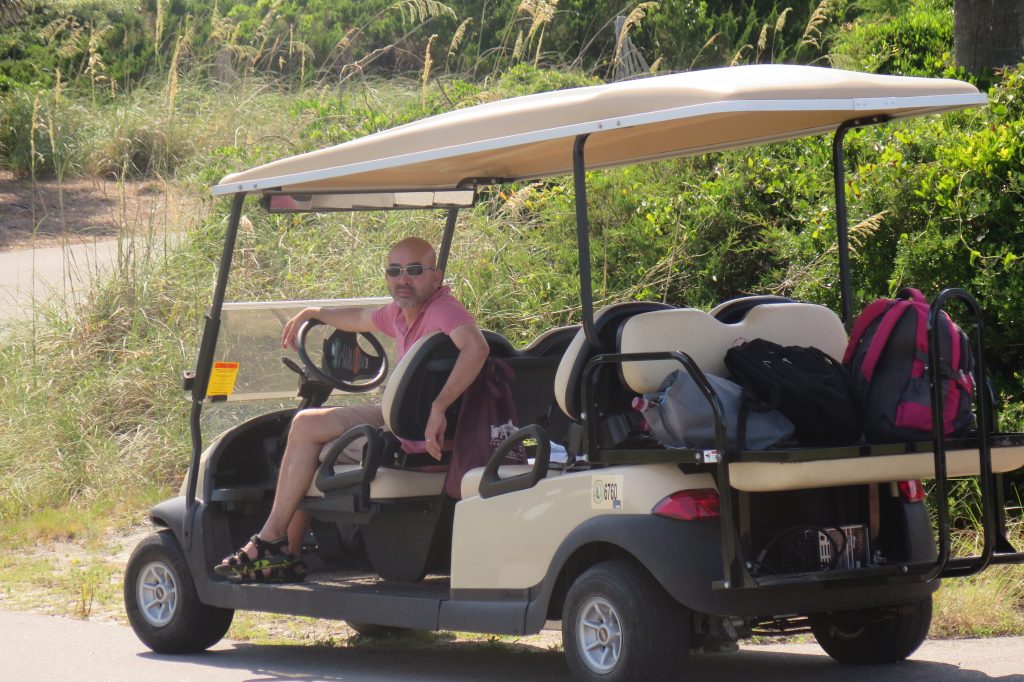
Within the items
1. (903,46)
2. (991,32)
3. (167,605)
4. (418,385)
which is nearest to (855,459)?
(418,385)

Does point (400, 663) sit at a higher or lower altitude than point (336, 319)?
lower

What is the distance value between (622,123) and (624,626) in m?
1.52

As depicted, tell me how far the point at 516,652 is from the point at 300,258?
4.75 metres

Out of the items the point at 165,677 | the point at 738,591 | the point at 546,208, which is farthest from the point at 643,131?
the point at 546,208

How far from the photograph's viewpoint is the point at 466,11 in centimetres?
1806

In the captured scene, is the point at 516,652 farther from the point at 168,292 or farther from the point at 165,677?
the point at 168,292

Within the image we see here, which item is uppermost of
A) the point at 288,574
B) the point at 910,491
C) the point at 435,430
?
the point at 435,430

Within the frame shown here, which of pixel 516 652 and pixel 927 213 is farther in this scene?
pixel 927 213

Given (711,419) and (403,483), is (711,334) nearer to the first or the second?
(711,419)

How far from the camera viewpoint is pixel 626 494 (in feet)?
14.5

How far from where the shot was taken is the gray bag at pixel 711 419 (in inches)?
168

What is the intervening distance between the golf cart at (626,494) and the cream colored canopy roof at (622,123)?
0.04ft

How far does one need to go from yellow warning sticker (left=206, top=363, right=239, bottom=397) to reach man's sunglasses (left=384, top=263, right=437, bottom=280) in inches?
33.4

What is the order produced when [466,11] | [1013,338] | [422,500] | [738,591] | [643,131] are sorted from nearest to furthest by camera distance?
[738,591]
[643,131]
[422,500]
[1013,338]
[466,11]
